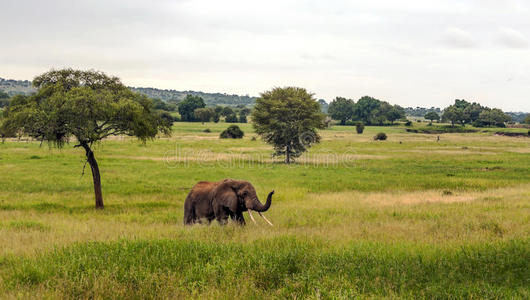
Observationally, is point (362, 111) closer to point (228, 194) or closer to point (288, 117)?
point (288, 117)

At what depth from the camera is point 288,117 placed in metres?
41.5

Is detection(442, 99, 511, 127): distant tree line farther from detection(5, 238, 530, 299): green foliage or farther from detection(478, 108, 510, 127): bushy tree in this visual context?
detection(5, 238, 530, 299): green foliage

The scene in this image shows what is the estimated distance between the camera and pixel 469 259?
830 cm

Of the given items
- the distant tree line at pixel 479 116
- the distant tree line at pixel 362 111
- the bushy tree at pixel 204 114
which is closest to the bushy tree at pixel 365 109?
the distant tree line at pixel 362 111

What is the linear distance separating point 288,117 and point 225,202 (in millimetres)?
30118

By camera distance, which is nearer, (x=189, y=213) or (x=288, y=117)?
(x=189, y=213)

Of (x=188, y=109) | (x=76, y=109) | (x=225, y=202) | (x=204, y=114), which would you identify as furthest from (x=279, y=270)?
(x=188, y=109)

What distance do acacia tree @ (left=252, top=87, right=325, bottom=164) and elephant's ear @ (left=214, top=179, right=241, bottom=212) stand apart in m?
28.4

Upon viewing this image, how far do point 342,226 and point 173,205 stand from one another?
948cm

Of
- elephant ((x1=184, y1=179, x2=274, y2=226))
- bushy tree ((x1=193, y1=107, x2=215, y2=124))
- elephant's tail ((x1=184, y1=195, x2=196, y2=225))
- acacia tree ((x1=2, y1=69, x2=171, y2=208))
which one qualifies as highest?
bushy tree ((x1=193, y1=107, x2=215, y2=124))

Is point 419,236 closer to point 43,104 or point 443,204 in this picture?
point 443,204

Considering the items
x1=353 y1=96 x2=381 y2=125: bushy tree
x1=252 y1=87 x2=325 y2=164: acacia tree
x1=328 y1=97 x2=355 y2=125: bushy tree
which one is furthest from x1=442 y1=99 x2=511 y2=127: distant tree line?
x1=252 y1=87 x2=325 y2=164: acacia tree

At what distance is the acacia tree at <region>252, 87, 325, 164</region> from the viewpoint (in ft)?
134

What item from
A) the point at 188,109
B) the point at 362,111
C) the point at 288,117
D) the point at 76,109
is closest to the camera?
the point at 76,109
